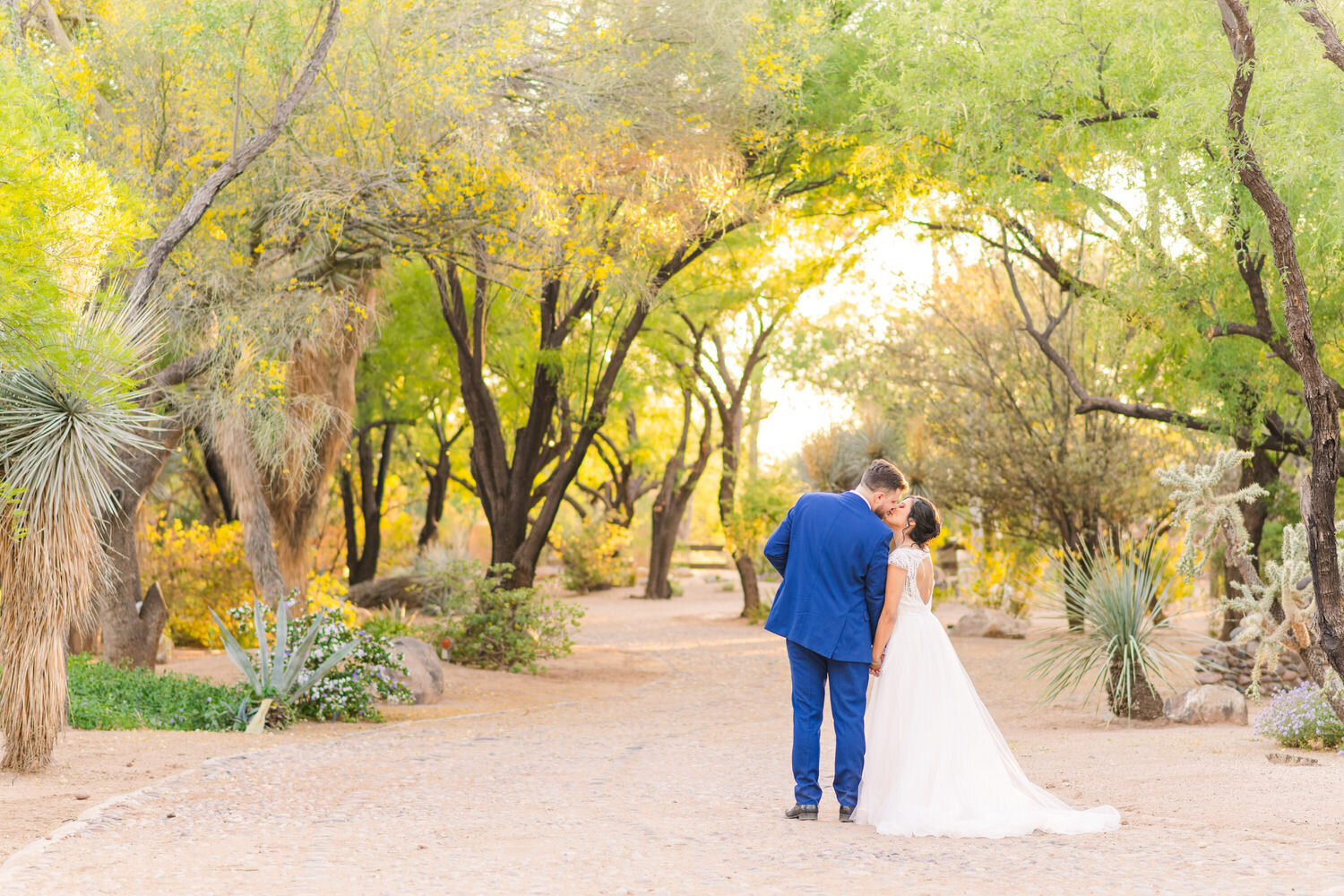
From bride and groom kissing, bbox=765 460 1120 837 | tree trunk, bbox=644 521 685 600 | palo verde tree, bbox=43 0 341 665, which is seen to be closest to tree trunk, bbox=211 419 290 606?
palo verde tree, bbox=43 0 341 665

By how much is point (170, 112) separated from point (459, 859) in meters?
7.70

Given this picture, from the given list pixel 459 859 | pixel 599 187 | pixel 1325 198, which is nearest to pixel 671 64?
pixel 599 187

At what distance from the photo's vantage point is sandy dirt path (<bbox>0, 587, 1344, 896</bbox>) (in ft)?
14.1

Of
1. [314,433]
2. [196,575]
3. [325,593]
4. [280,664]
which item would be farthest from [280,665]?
[196,575]

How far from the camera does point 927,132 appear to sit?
995cm

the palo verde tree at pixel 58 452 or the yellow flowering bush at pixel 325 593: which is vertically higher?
the palo verde tree at pixel 58 452

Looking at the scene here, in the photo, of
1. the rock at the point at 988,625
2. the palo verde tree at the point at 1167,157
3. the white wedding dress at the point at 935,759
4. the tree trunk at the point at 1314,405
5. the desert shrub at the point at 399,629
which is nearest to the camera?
the white wedding dress at the point at 935,759

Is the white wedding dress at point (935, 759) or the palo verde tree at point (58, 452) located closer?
the white wedding dress at point (935, 759)

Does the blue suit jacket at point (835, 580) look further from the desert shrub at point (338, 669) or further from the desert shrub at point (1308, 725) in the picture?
the desert shrub at point (338, 669)

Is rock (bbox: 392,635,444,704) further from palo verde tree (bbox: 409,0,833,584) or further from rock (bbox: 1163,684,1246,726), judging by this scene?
rock (bbox: 1163,684,1246,726)

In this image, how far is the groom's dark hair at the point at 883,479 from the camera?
5.68 metres

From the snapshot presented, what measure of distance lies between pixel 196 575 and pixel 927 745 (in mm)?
13981

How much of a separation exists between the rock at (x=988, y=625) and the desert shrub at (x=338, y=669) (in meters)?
10.8

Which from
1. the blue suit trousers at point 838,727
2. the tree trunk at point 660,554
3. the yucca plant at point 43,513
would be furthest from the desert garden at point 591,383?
the tree trunk at point 660,554
